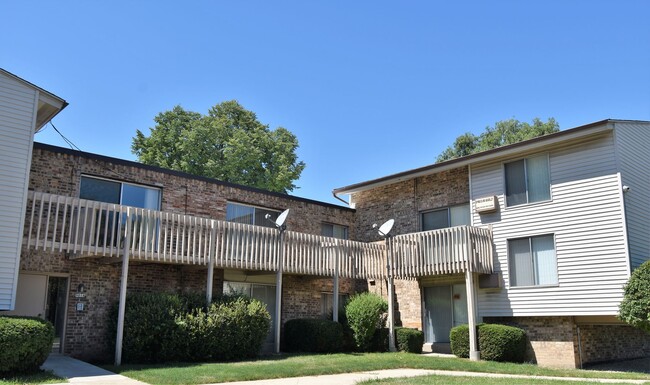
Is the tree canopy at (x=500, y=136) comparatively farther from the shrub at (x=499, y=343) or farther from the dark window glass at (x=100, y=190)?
the dark window glass at (x=100, y=190)

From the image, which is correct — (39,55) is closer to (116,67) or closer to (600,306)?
(116,67)

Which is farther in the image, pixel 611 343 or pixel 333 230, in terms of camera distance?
pixel 333 230

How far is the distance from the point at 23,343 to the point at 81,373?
1267 mm

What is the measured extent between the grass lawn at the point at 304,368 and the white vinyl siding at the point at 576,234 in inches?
80.1

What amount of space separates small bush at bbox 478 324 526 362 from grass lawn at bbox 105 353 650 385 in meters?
0.79

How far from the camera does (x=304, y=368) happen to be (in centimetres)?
1188

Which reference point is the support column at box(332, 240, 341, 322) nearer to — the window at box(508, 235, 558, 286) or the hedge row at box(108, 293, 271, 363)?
the hedge row at box(108, 293, 271, 363)

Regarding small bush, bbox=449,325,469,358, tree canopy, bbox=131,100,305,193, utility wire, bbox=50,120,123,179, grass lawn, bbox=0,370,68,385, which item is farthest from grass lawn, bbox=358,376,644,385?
tree canopy, bbox=131,100,305,193

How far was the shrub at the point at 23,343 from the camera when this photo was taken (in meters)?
9.48

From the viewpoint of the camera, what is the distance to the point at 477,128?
3628 cm

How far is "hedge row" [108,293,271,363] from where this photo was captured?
12.7 metres

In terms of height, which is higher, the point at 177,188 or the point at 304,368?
the point at 177,188

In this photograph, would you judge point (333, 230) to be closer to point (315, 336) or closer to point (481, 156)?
point (315, 336)

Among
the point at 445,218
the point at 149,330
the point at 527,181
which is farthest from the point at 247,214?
the point at 527,181
